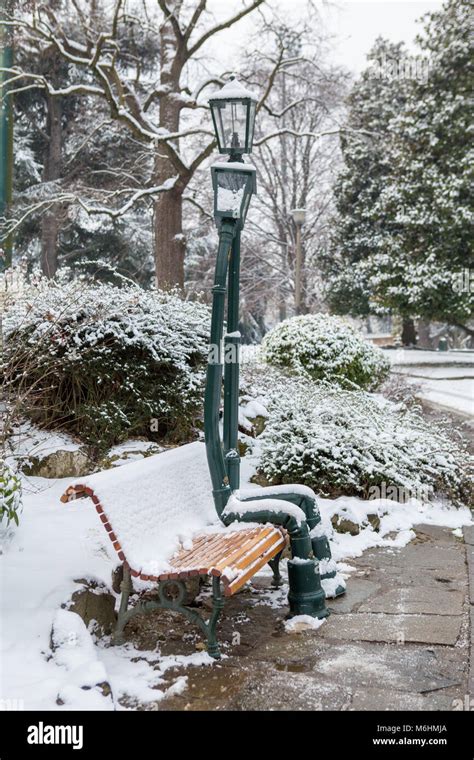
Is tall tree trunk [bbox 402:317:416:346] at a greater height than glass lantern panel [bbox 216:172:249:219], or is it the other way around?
glass lantern panel [bbox 216:172:249:219]

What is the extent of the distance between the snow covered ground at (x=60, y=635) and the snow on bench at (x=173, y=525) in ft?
1.12

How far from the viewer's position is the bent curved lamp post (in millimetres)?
3828

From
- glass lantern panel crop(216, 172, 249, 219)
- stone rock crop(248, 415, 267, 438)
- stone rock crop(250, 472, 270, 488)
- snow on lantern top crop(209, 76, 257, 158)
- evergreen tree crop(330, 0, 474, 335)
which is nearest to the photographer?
glass lantern panel crop(216, 172, 249, 219)

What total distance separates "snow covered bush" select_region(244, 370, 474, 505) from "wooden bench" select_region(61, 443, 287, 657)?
1.74 meters

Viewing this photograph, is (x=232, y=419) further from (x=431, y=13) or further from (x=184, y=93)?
(x=431, y=13)

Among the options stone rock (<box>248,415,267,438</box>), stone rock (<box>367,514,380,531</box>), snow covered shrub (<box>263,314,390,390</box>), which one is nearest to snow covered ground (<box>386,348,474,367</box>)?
snow covered shrub (<box>263,314,390,390</box>)

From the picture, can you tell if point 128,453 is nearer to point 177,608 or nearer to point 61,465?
point 61,465

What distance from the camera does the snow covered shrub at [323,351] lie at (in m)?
9.76

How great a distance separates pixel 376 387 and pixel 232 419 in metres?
6.81

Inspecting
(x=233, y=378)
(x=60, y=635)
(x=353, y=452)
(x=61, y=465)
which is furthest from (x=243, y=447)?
(x=60, y=635)

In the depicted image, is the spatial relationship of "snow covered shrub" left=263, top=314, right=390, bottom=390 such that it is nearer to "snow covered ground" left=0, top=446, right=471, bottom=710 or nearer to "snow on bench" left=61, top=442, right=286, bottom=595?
"snow on bench" left=61, top=442, right=286, bottom=595

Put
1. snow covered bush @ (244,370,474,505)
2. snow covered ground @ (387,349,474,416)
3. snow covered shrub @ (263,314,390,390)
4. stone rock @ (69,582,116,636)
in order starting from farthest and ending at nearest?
snow covered ground @ (387,349,474,416) → snow covered shrub @ (263,314,390,390) → snow covered bush @ (244,370,474,505) → stone rock @ (69,582,116,636)

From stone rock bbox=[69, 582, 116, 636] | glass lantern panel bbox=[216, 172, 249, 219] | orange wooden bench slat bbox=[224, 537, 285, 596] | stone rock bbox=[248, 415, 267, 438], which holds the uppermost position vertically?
glass lantern panel bbox=[216, 172, 249, 219]

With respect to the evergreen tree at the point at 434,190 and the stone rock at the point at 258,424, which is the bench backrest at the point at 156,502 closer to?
the stone rock at the point at 258,424
